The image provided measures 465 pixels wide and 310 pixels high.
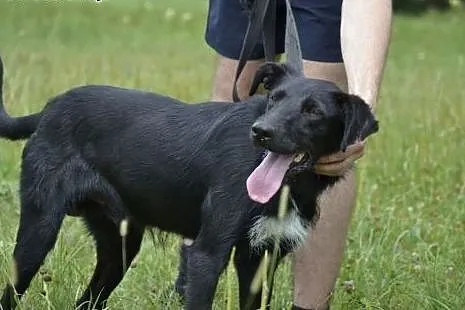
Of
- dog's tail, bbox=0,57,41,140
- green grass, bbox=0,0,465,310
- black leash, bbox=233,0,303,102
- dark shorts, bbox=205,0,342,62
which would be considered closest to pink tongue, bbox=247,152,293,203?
green grass, bbox=0,0,465,310

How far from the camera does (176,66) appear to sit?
14.3 metres

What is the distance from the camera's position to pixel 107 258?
4656 millimetres

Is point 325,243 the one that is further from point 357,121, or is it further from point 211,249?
point 357,121

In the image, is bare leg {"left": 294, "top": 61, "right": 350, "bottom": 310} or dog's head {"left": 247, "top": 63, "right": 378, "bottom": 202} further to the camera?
bare leg {"left": 294, "top": 61, "right": 350, "bottom": 310}

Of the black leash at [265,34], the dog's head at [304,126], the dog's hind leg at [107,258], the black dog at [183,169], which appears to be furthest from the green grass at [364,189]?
the black leash at [265,34]

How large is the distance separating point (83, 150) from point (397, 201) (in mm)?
2847

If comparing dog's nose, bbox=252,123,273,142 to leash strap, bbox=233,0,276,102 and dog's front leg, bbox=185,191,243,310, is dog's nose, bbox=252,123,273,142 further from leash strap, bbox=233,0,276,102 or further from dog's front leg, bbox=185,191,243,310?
leash strap, bbox=233,0,276,102

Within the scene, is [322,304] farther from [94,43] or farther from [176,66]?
[94,43]

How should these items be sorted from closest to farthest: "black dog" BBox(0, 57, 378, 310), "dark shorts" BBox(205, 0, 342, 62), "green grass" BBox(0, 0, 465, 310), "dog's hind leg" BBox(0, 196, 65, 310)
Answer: "black dog" BBox(0, 57, 378, 310), "dog's hind leg" BBox(0, 196, 65, 310), "dark shorts" BBox(205, 0, 342, 62), "green grass" BBox(0, 0, 465, 310)

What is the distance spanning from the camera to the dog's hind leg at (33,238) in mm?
4297

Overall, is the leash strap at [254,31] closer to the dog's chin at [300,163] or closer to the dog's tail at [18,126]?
the dog's chin at [300,163]

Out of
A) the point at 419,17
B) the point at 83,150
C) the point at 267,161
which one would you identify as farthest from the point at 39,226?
the point at 419,17

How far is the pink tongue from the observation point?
12.1 ft

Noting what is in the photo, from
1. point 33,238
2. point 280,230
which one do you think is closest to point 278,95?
point 280,230
